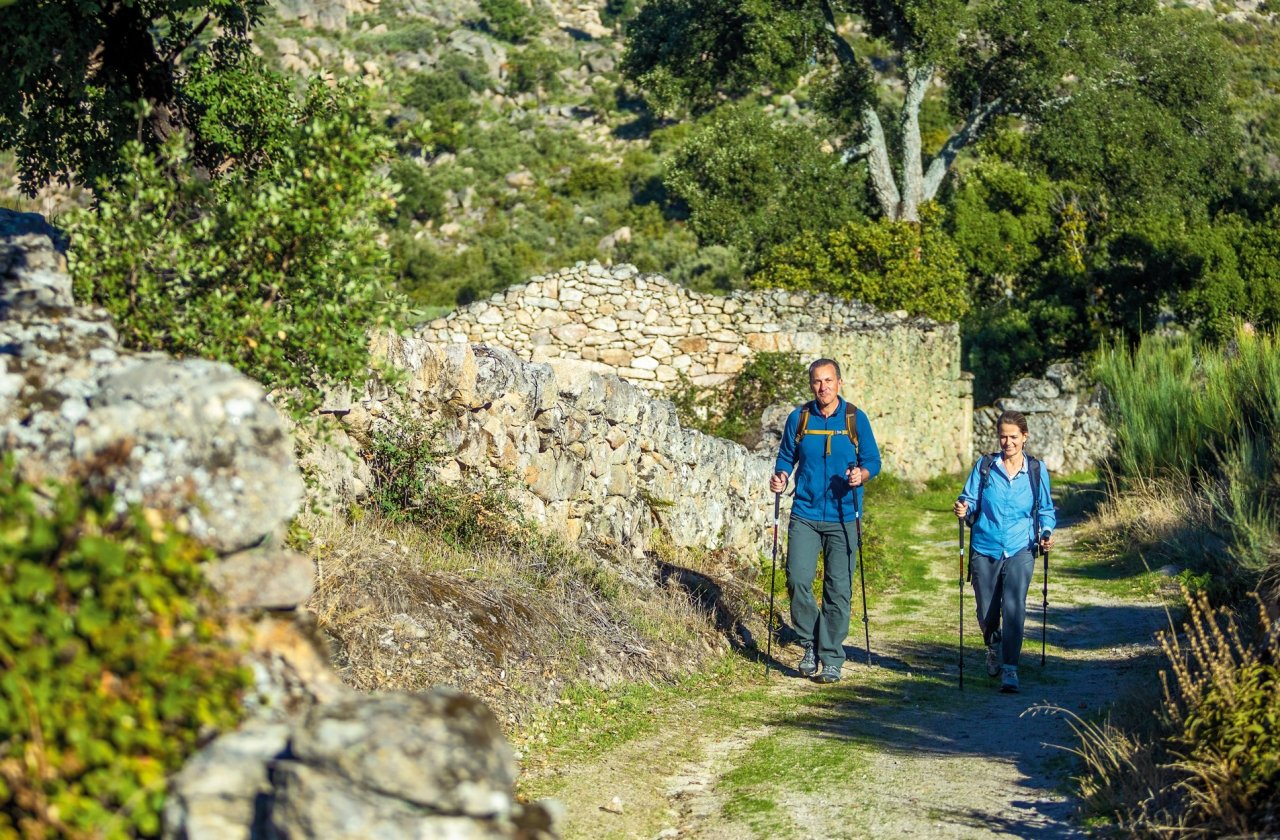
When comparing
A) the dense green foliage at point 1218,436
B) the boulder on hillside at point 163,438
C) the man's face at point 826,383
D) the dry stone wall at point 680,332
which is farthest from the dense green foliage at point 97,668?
the dry stone wall at point 680,332

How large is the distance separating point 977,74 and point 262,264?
28745mm

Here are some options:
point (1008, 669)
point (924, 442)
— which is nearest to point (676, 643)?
point (1008, 669)

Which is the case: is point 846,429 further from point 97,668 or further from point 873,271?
point 873,271

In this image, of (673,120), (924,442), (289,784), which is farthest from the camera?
(673,120)

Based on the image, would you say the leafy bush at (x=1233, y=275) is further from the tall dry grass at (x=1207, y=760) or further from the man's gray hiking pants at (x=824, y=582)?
the tall dry grass at (x=1207, y=760)

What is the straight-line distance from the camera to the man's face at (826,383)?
9.21 metres

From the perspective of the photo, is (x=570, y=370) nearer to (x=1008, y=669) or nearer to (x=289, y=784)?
(x=1008, y=669)

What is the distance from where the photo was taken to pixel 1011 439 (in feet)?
29.6

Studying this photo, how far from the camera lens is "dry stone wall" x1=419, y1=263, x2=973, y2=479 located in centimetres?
1986

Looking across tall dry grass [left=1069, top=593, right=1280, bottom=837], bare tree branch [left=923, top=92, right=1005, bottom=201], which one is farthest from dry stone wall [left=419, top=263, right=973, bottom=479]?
tall dry grass [left=1069, top=593, right=1280, bottom=837]

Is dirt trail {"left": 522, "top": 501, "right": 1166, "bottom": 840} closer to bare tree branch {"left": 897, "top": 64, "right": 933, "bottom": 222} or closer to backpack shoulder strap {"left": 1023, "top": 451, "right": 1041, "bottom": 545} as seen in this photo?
backpack shoulder strap {"left": 1023, "top": 451, "right": 1041, "bottom": 545}

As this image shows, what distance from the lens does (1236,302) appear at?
959 inches

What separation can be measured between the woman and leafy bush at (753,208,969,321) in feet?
53.3

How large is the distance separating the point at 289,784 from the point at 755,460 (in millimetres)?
11088
